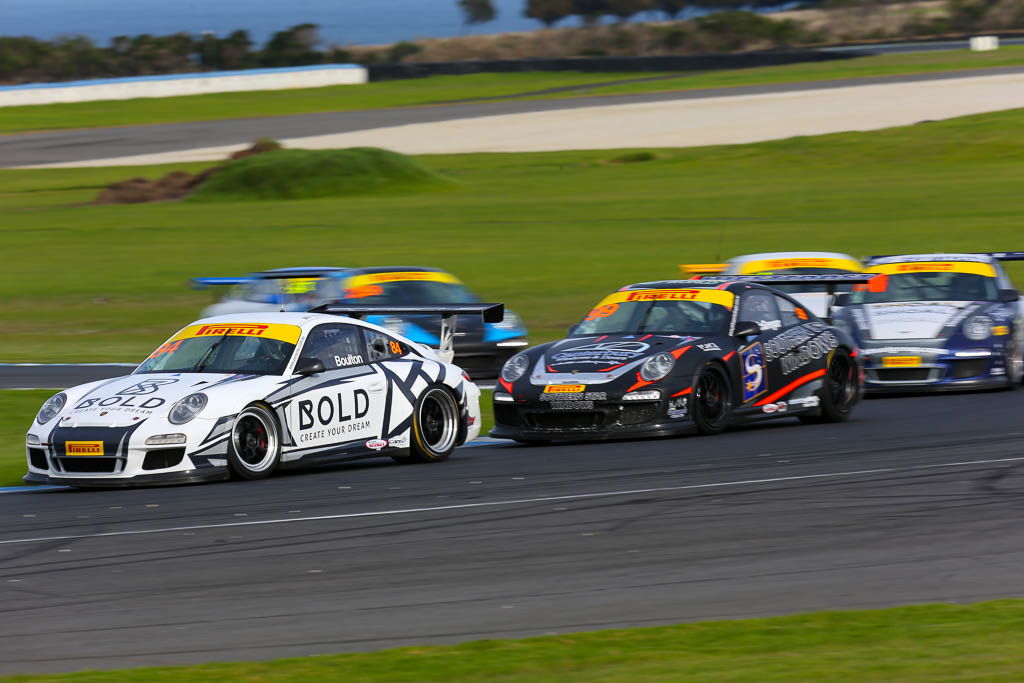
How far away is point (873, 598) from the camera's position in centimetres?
714

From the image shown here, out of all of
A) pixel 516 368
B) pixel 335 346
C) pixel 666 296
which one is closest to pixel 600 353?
pixel 516 368

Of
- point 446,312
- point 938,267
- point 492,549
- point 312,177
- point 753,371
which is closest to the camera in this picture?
point 492,549

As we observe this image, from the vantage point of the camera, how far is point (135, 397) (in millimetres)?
11297

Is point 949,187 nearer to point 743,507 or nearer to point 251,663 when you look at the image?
point 743,507

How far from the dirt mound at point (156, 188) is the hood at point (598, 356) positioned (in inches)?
1411

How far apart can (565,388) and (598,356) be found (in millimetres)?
436

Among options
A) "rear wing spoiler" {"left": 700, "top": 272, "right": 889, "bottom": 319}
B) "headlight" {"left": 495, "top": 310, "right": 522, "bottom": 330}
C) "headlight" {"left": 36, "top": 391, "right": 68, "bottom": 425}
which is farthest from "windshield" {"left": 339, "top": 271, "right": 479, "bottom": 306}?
"headlight" {"left": 36, "top": 391, "right": 68, "bottom": 425}

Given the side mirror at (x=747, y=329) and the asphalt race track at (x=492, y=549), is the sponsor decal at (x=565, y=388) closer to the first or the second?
the asphalt race track at (x=492, y=549)

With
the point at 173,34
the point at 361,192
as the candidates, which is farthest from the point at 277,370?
the point at 173,34

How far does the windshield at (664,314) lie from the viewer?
13992mm

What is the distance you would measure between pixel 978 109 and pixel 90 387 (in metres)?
51.3

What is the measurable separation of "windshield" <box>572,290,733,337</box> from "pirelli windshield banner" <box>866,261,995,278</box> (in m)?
5.04

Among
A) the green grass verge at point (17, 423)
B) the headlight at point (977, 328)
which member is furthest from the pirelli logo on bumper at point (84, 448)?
the headlight at point (977, 328)

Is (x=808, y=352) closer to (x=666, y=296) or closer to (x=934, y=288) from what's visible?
(x=666, y=296)
